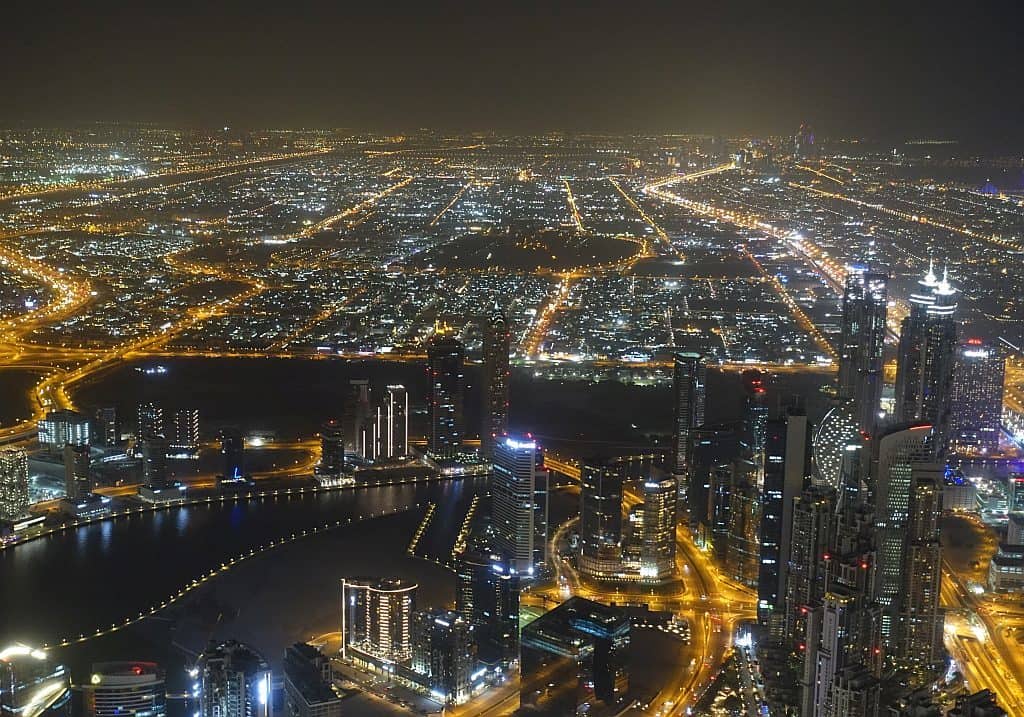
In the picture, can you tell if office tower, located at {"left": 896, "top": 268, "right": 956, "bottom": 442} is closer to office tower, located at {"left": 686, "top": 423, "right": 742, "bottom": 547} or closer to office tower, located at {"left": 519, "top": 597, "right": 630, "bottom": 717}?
office tower, located at {"left": 686, "top": 423, "right": 742, "bottom": 547}

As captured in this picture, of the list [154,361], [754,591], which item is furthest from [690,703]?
[154,361]

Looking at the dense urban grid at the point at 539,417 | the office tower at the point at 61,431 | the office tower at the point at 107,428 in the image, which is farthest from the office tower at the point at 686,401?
the office tower at the point at 61,431

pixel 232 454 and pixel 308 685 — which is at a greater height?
pixel 232 454

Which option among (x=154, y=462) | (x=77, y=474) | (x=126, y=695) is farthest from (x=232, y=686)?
(x=154, y=462)

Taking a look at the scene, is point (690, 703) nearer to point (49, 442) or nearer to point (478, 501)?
point (478, 501)

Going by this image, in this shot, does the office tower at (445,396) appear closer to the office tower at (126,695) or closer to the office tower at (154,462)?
the office tower at (154,462)

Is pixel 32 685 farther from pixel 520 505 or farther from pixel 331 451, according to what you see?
pixel 331 451

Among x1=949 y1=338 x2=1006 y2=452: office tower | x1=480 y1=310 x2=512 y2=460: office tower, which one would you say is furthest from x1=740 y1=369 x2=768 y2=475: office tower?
x1=480 y1=310 x2=512 y2=460: office tower
